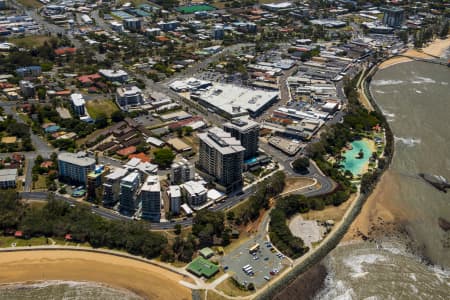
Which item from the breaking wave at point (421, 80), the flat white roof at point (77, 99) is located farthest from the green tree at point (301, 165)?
the breaking wave at point (421, 80)

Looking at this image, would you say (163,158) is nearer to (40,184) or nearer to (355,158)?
(40,184)

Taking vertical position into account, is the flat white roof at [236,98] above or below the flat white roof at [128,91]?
below

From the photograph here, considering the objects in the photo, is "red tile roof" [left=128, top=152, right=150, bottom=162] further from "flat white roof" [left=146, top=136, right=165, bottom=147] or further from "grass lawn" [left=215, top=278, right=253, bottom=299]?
"grass lawn" [left=215, top=278, right=253, bottom=299]

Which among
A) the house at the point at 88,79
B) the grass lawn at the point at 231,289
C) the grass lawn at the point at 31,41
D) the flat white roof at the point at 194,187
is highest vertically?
the grass lawn at the point at 31,41

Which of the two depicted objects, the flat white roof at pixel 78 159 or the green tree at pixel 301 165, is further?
the green tree at pixel 301 165

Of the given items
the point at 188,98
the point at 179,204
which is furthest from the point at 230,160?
the point at 188,98

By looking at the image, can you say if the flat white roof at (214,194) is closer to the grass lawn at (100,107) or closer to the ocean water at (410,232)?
the ocean water at (410,232)
